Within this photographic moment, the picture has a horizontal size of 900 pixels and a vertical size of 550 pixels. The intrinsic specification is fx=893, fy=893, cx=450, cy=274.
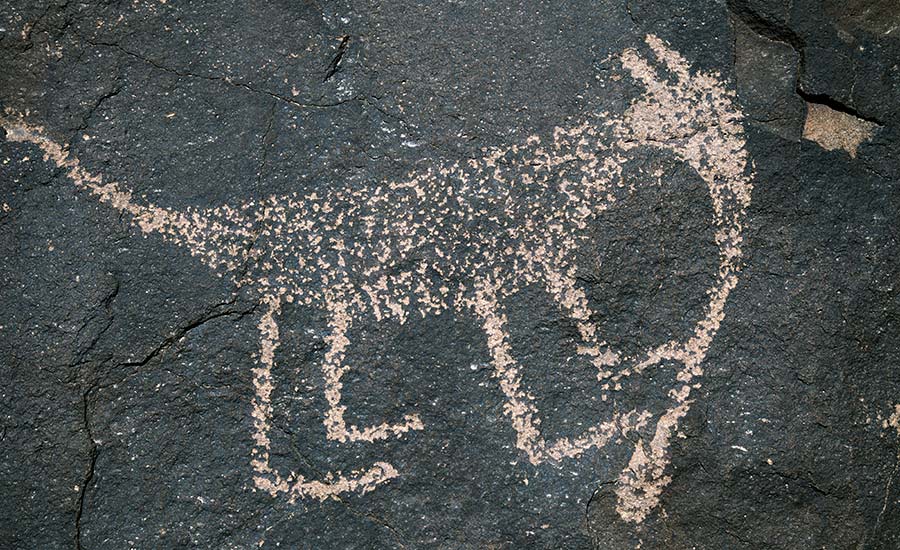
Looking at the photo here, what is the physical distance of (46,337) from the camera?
1.94 meters

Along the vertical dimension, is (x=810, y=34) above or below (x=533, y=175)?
above

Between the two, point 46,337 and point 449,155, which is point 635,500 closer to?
point 449,155

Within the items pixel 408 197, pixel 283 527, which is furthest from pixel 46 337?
pixel 408 197

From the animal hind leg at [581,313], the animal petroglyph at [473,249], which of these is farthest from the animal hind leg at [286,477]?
the animal hind leg at [581,313]

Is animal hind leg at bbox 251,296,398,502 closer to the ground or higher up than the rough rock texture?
closer to the ground

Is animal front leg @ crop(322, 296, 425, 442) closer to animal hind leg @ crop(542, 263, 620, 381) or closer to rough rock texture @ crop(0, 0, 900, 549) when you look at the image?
rough rock texture @ crop(0, 0, 900, 549)

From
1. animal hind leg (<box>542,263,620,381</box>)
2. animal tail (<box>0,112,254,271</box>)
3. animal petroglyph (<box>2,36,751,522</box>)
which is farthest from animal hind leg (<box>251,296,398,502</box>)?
animal hind leg (<box>542,263,620,381</box>)

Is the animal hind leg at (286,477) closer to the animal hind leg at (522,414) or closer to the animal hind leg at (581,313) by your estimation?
the animal hind leg at (522,414)

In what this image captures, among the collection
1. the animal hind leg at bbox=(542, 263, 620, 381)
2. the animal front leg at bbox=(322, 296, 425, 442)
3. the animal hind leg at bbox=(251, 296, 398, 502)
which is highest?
the animal hind leg at bbox=(542, 263, 620, 381)

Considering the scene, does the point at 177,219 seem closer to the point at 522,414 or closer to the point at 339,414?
the point at 339,414

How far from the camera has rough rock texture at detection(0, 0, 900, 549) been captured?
1921 millimetres

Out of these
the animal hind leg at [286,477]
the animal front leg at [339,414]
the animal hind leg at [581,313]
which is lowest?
the animal hind leg at [286,477]

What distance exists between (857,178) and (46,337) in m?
1.81

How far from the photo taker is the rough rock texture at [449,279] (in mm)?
1921
